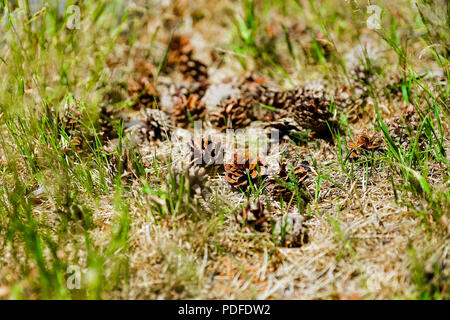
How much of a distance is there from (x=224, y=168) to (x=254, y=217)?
16.8 inches

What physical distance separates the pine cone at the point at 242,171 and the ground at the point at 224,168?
0.06ft

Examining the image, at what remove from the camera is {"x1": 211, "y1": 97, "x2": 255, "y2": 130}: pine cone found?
2.07m

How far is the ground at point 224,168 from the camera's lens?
48.9 inches

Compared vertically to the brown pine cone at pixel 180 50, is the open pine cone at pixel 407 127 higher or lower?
lower

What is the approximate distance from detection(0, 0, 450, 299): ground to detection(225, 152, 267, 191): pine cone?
0.02 metres

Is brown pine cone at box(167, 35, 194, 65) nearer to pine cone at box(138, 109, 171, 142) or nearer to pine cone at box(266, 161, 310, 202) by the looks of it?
pine cone at box(138, 109, 171, 142)

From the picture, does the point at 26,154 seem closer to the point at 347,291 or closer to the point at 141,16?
the point at 347,291

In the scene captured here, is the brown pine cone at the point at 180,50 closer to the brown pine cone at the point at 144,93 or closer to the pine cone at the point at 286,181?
the brown pine cone at the point at 144,93

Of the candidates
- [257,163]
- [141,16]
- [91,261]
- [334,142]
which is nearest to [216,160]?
[257,163]

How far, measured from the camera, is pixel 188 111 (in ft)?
6.95

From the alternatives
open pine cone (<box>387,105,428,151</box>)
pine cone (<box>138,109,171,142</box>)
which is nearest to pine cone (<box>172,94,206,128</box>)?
pine cone (<box>138,109,171,142</box>)

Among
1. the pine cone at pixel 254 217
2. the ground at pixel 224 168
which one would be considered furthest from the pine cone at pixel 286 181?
the pine cone at pixel 254 217

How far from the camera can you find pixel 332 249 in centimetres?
132
